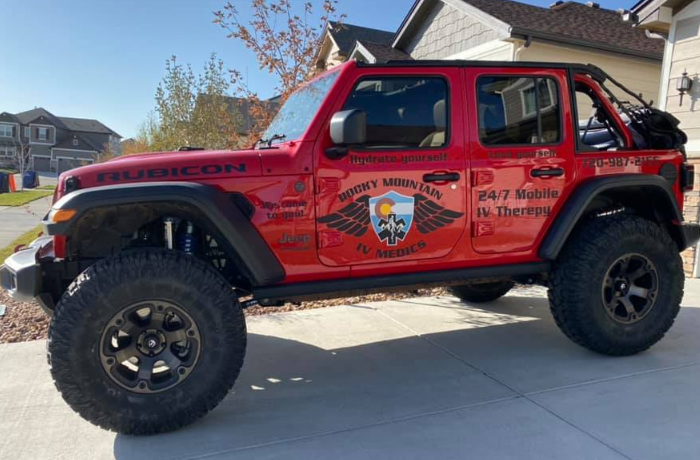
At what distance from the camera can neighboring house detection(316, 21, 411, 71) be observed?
12953mm

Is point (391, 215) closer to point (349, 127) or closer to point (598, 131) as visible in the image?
point (349, 127)

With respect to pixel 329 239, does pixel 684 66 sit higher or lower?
higher

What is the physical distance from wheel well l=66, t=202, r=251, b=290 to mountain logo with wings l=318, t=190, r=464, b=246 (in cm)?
68

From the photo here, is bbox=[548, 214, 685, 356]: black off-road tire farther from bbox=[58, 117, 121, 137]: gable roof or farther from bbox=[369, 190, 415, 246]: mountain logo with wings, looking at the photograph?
bbox=[58, 117, 121, 137]: gable roof

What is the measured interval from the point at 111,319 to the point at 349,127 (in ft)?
5.46

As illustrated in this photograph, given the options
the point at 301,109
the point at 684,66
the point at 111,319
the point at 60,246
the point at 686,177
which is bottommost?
the point at 111,319

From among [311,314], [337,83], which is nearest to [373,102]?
[337,83]

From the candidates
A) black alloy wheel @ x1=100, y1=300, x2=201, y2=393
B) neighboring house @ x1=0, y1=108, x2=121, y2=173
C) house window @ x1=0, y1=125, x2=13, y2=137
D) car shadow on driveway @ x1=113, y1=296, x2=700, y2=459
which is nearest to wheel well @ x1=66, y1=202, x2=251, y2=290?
black alloy wheel @ x1=100, y1=300, x2=201, y2=393

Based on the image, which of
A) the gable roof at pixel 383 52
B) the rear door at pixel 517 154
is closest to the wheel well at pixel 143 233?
the rear door at pixel 517 154

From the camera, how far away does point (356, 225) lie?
10.4 ft

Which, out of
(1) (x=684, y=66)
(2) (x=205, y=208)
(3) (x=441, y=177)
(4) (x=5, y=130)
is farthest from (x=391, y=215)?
(4) (x=5, y=130)

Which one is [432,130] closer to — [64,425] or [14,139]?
[64,425]

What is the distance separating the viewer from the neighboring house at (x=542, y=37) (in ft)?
31.5

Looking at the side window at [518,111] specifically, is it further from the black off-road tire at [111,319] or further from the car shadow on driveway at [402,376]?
the black off-road tire at [111,319]
